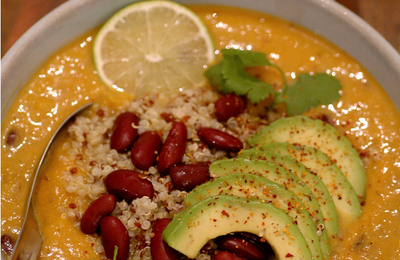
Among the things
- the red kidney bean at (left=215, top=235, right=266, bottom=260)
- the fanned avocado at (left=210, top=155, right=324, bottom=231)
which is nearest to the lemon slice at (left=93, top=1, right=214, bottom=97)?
the fanned avocado at (left=210, top=155, right=324, bottom=231)

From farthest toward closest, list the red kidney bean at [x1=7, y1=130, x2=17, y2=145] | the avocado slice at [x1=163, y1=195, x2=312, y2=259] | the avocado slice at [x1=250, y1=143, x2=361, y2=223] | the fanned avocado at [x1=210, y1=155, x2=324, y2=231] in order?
the red kidney bean at [x1=7, y1=130, x2=17, y2=145], the avocado slice at [x1=250, y1=143, x2=361, y2=223], the fanned avocado at [x1=210, y1=155, x2=324, y2=231], the avocado slice at [x1=163, y1=195, x2=312, y2=259]

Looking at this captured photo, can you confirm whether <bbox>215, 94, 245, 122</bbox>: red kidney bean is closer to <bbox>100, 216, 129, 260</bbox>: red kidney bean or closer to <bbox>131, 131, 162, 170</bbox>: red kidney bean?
<bbox>131, 131, 162, 170</bbox>: red kidney bean

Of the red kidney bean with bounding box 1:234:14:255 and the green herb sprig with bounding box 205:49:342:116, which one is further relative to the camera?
the green herb sprig with bounding box 205:49:342:116

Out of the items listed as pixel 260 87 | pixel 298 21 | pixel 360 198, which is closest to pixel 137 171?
pixel 260 87

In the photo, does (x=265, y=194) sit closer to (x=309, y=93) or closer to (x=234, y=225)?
(x=234, y=225)

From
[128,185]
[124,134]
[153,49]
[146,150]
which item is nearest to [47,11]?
[153,49]

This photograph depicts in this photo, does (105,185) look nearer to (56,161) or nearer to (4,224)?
(56,161)

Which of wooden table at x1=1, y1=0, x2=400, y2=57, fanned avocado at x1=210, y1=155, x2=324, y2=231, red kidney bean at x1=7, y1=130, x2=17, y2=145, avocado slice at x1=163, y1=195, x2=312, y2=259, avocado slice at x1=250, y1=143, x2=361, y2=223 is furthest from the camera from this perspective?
wooden table at x1=1, y1=0, x2=400, y2=57
